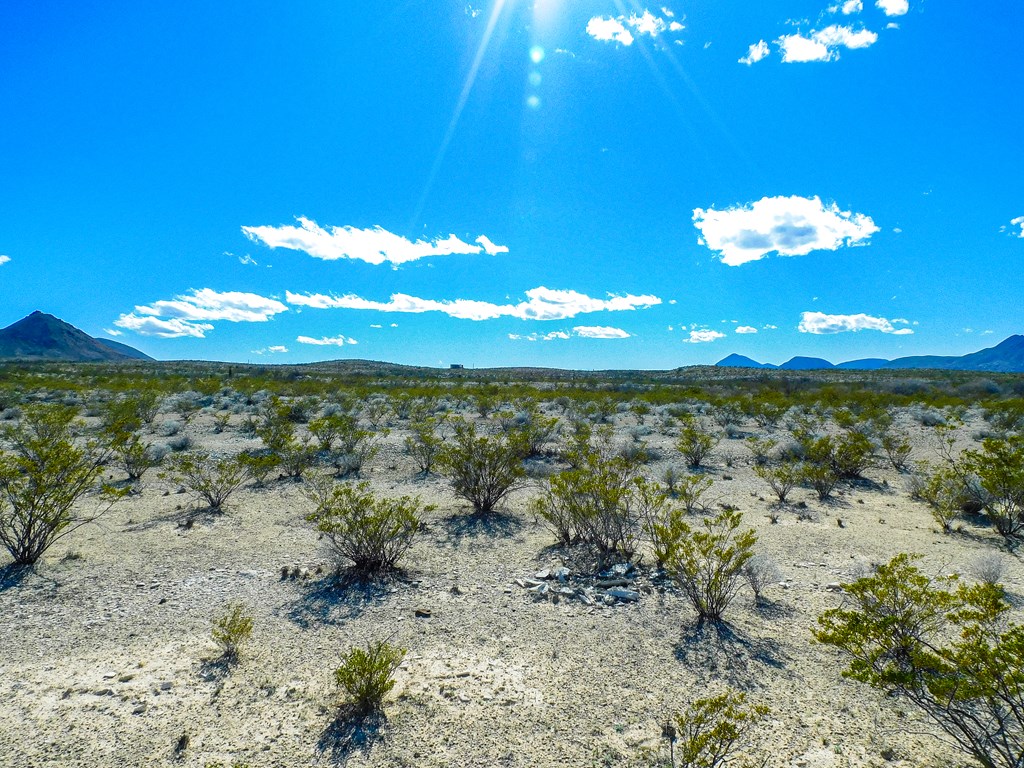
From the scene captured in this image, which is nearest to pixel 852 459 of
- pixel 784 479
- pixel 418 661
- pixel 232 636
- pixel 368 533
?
pixel 784 479

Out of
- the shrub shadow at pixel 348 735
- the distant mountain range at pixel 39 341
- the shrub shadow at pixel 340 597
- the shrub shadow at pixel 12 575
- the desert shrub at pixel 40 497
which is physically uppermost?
the distant mountain range at pixel 39 341

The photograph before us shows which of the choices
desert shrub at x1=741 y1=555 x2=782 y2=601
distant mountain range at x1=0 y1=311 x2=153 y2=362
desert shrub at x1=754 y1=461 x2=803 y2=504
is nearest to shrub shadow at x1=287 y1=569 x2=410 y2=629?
desert shrub at x1=741 y1=555 x2=782 y2=601

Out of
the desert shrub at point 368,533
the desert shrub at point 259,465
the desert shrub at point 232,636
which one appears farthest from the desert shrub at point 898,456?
the desert shrub at point 259,465

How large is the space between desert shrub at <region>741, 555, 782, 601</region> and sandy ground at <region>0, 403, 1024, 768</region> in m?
0.15

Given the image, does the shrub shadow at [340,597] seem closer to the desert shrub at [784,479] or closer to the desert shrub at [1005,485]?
the desert shrub at [784,479]

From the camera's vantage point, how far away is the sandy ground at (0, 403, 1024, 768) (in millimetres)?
3588

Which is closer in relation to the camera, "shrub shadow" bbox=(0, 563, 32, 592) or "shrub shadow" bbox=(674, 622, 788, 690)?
"shrub shadow" bbox=(674, 622, 788, 690)

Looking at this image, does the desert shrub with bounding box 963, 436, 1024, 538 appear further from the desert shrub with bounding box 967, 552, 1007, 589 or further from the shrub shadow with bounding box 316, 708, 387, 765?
the shrub shadow with bounding box 316, 708, 387, 765

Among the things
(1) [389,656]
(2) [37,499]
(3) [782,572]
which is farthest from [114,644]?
(3) [782,572]

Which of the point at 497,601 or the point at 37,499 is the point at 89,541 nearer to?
the point at 37,499

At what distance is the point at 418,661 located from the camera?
4.67 meters

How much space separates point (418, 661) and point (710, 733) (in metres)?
2.77

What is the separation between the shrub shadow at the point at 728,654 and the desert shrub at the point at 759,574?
923 mm

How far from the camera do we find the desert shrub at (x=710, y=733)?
2980mm
